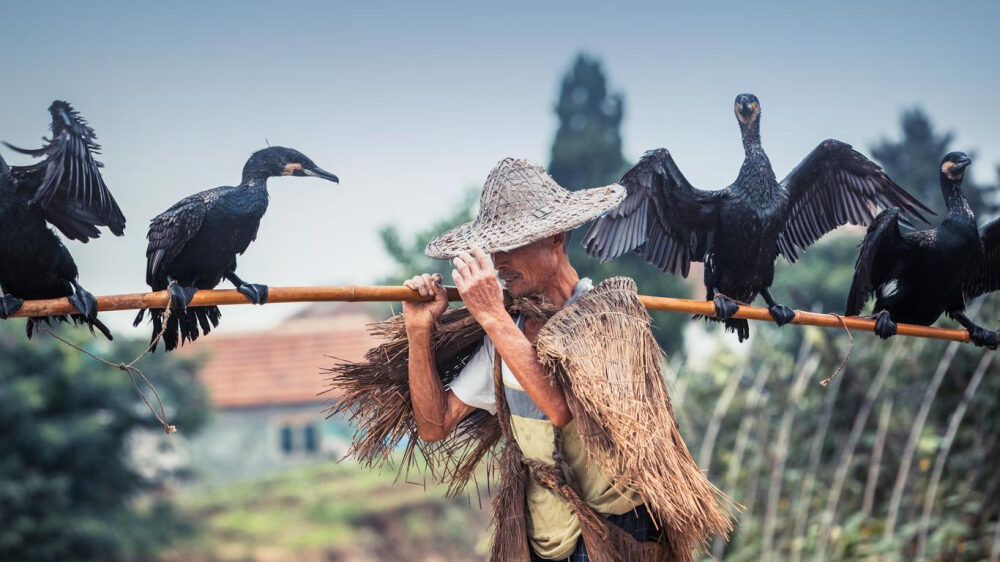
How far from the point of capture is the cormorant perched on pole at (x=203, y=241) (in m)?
2.70

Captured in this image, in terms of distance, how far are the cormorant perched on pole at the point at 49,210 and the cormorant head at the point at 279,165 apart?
0.42 m

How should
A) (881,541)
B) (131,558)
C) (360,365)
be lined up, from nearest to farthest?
(360,365) → (881,541) → (131,558)

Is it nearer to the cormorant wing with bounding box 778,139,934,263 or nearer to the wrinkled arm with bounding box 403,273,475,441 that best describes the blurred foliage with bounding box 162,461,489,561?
the cormorant wing with bounding box 778,139,934,263

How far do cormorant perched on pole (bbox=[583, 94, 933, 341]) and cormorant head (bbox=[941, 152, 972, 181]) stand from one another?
0.46ft

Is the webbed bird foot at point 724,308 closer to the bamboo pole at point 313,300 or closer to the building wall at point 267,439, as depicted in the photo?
the bamboo pole at point 313,300

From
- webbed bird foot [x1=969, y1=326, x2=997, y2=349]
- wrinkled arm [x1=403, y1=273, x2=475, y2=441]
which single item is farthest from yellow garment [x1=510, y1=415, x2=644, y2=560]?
webbed bird foot [x1=969, y1=326, x2=997, y2=349]

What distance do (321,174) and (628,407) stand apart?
44.6 inches

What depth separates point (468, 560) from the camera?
1524cm

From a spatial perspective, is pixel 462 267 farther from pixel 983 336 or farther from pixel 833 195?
pixel 983 336

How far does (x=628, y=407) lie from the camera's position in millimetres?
2510

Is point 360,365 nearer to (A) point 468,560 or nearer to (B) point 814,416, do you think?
(B) point 814,416

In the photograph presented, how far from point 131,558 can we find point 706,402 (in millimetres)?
8527

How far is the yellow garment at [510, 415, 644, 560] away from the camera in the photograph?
8.65 feet

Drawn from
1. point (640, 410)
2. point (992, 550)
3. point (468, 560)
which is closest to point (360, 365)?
point (640, 410)
